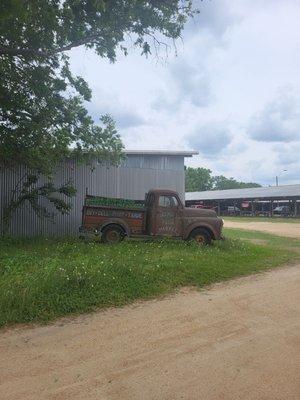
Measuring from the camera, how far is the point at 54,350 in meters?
5.48

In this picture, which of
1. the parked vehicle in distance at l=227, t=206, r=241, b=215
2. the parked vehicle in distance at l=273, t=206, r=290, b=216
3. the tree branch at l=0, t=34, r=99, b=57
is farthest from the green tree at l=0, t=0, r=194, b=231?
the parked vehicle in distance at l=227, t=206, r=241, b=215

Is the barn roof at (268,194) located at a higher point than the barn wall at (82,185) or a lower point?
higher

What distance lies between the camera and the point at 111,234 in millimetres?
14820

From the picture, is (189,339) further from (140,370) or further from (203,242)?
(203,242)

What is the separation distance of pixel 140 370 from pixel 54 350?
123 centimetres

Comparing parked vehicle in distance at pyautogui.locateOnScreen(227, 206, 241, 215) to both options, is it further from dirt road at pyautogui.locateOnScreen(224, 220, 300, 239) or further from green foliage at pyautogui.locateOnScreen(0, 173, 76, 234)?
green foliage at pyautogui.locateOnScreen(0, 173, 76, 234)

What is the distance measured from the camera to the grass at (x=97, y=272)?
7117mm

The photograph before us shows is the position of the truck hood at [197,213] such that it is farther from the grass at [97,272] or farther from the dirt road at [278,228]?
the dirt road at [278,228]

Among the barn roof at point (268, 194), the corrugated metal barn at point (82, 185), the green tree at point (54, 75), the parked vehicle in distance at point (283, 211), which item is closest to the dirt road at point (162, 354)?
the green tree at point (54, 75)

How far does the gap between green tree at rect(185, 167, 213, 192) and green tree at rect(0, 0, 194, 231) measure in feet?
280

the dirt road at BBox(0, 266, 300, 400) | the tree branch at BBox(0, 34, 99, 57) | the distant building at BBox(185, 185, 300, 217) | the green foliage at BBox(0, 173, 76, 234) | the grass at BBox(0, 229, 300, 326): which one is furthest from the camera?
the distant building at BBox(185, 185, 300, 217)

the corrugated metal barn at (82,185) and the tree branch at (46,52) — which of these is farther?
the corrugated metal barn at (82,185)

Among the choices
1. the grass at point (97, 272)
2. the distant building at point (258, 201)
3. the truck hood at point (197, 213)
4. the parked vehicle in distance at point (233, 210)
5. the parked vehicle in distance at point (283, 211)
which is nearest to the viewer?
the grass at point (97, 272)

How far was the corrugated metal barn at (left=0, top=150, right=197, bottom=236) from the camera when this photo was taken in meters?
15.5
